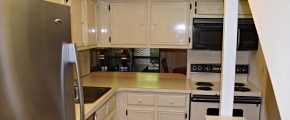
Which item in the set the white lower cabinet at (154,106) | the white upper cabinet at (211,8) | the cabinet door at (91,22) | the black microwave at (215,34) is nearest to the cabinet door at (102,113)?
the white lower cabinet at (154,106)

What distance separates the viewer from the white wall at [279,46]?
24.1 inches

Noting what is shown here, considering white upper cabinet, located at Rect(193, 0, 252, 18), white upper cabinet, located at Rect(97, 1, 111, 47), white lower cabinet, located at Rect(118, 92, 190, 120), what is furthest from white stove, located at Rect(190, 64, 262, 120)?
white upper cabinet, located at Rect(97, 1, 111, 47)

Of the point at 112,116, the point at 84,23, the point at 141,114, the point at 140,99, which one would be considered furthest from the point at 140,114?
the point at 84,23

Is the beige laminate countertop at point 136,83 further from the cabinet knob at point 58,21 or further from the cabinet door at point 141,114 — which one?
the cabinet knob at point 58,21

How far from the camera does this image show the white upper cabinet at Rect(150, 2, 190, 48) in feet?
8.98

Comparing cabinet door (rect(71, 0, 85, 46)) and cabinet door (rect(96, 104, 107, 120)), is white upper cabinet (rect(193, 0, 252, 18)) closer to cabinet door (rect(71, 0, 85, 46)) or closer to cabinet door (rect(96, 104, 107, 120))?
cabinet door (rect(71, 0, 85, 46))

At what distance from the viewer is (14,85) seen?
2.60 feet

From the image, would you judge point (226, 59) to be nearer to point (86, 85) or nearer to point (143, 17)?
point (143, 17)

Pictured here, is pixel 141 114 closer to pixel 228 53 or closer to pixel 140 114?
pixel 140 114

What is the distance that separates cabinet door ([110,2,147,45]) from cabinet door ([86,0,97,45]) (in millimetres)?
219

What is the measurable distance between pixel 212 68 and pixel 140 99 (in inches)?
41.2

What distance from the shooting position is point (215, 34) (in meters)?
2.62

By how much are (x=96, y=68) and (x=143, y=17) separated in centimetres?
130

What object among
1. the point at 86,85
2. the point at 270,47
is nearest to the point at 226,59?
the point at 270,47
